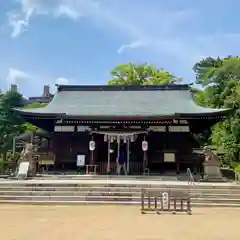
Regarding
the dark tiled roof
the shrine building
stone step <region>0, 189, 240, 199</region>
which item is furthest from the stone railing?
stone step <region>0, 189, 240, 199</region>

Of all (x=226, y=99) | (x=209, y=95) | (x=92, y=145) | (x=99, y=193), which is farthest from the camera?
(x=209, y=95)

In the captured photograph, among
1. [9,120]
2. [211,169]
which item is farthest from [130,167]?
[9,120]

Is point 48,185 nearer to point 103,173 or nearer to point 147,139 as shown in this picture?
point 103,173

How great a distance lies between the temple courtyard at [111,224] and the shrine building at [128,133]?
838 centimetres

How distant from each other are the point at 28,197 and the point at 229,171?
11.2 metres

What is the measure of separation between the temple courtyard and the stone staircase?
1.12 meters

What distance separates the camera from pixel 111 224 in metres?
8.00

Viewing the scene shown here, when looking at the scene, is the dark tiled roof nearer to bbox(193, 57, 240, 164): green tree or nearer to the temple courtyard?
bbox(193, 57, 240, 164): green tree

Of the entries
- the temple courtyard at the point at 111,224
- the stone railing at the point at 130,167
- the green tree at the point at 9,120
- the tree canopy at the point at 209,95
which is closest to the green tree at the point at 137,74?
the tree canopy at the point at 209,95

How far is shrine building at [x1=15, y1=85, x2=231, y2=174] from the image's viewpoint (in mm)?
19141

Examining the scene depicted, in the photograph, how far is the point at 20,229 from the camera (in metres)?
7.26

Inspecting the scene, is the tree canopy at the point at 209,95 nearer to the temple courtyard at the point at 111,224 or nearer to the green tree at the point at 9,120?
the green tree at the point at 9,120

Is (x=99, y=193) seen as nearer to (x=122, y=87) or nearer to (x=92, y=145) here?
(x=92, y=145)

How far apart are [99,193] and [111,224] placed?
471 cm
